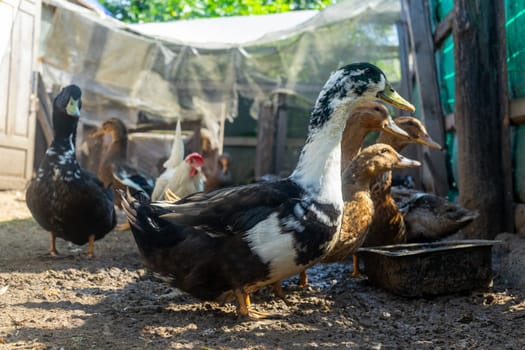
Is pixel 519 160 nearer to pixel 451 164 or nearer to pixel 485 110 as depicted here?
pixel 485 110

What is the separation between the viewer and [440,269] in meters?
3.40

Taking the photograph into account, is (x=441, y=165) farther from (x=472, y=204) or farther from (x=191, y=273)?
(x=191, y=273)

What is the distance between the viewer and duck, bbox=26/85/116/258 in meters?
4.49

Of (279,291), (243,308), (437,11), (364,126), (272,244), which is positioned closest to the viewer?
(272,244)

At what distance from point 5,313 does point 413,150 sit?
18.2 ft

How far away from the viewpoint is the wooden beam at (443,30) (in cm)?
526

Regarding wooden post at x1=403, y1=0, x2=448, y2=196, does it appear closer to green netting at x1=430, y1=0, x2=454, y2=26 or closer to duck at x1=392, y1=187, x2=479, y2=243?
green netting at x1=430, y1=0, x2=454, y2=26

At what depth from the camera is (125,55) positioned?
27.9 feet

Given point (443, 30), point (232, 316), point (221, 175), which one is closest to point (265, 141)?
point (221, 175)

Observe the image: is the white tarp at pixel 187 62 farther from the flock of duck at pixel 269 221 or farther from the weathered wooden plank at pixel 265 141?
the flock of duck at pixel 269 221

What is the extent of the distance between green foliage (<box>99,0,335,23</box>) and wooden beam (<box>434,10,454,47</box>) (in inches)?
800

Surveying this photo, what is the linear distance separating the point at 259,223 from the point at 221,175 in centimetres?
718

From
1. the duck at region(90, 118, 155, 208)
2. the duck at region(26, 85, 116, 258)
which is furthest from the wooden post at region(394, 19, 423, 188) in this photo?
the duck at region(26, 85, 116, 258)

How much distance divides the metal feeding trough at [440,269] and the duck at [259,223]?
64 centimetres
